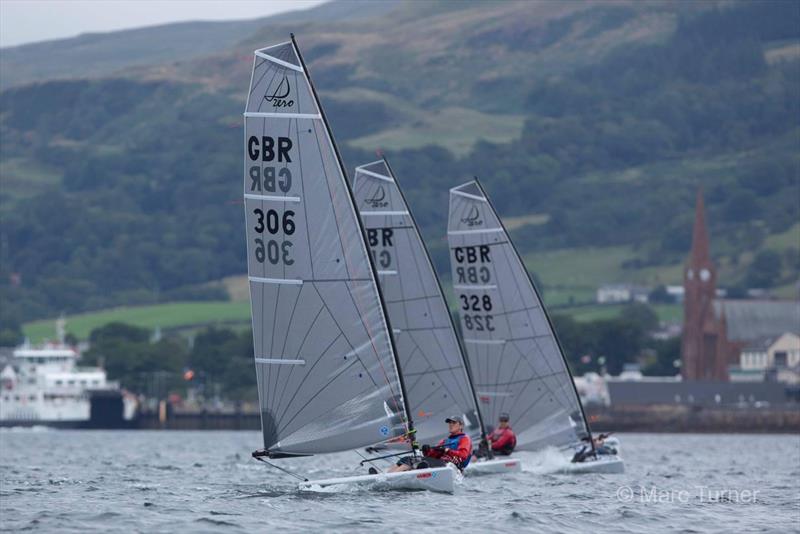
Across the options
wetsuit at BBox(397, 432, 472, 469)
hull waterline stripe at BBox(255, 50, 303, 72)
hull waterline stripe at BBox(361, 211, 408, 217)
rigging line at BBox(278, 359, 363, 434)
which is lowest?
wetsuit at BBox(397, 432, 472, 469)

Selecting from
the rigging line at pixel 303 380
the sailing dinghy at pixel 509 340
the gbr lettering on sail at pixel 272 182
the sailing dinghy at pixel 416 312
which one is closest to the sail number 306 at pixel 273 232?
the gbr lettering on sail at pixel 272 182

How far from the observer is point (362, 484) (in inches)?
1358

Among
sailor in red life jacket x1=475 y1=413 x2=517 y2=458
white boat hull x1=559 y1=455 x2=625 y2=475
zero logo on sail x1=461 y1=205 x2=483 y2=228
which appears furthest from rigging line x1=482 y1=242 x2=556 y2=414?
sailor in red life jacket x1=475 y1=413 x2=517 y2=458

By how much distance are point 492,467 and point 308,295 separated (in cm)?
1234

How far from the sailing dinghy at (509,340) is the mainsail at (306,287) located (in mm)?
15190

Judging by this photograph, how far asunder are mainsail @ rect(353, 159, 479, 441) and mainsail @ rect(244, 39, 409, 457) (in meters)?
10.3

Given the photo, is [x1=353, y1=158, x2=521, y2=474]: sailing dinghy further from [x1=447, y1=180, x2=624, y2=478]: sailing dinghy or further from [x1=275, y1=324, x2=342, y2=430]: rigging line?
[x1=275, y1=324, x2=342, y2=430]: rigging line

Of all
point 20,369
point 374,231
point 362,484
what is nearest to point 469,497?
point 362,484

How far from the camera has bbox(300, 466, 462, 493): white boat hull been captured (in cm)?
3438

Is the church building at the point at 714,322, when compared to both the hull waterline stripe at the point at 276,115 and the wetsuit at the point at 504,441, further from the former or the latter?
the hull waterline stripe at the point at 276,115

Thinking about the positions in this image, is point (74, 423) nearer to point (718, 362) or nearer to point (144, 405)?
point (144, 405)

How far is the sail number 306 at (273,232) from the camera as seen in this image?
34219 millimetres

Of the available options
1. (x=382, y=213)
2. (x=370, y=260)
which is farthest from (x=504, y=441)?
(x=370, y=260)

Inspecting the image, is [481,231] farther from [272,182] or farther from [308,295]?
[272,182]
